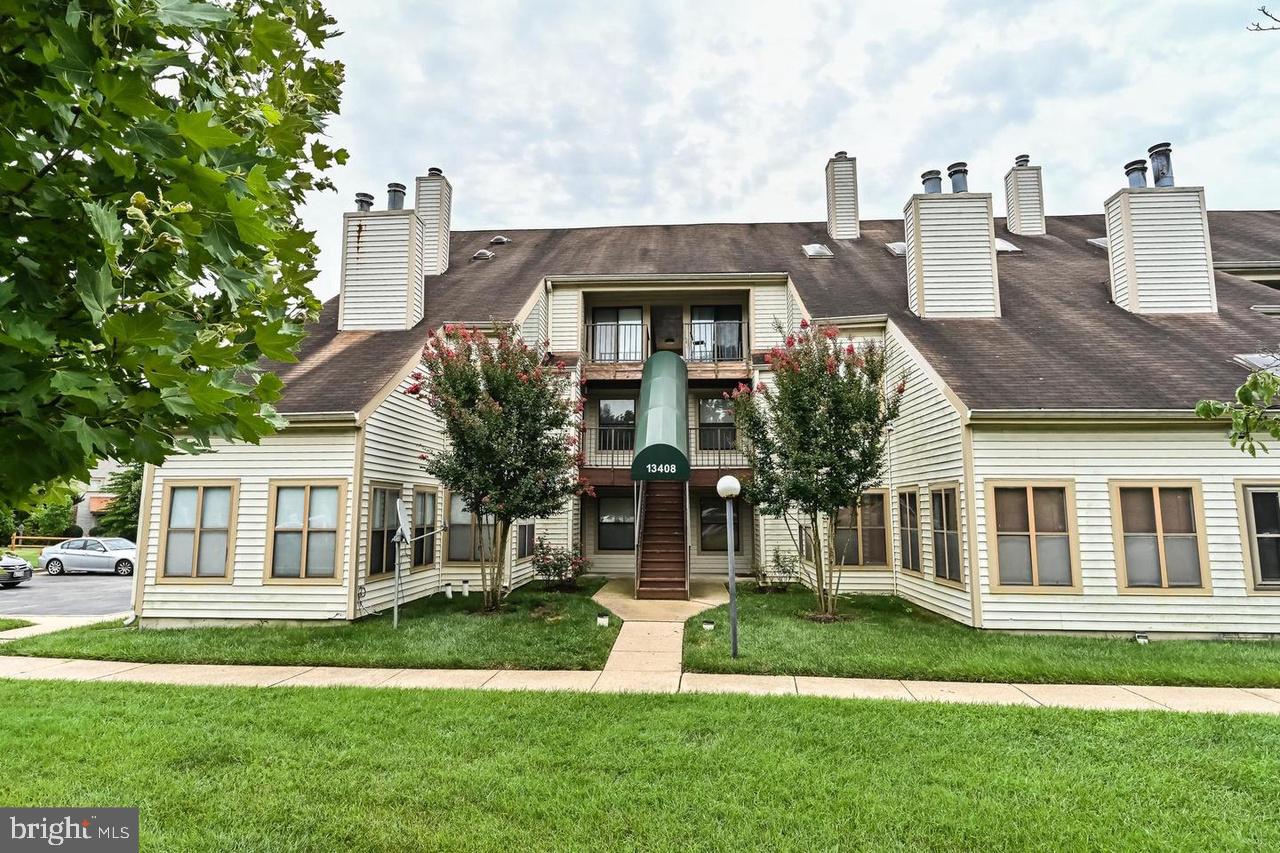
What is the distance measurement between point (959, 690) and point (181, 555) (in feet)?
41.3

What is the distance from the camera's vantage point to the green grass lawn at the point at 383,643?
28.4 feet

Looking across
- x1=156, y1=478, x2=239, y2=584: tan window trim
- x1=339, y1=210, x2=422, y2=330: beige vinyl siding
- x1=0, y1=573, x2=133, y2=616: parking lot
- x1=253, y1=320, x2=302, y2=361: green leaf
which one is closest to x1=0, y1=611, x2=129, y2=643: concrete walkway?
x1=0, y1=573, x2=133, y2=616: parking lot

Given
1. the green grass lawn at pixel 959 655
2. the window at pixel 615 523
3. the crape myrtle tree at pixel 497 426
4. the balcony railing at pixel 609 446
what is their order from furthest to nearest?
1. the window at pixel 615 523
2. the balcony railing at pixel 609 446
3. the crape myrtle tree at pixel 497 426
4. the green grass lawn at pixel 959 655

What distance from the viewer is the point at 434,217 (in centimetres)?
1917

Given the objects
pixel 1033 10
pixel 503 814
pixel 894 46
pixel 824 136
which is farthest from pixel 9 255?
pixel 824 136

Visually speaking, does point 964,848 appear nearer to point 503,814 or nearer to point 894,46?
point 503,814

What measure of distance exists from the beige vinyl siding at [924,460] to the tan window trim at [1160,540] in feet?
7.38

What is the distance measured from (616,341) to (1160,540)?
1367 centimetres

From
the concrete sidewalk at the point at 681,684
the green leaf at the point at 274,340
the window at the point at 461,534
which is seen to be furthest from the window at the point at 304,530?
the green leaf at the point at 274,340

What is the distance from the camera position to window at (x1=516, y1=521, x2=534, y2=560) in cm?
1519

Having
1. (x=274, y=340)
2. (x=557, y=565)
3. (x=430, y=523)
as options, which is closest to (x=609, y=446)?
(x=557, y=565)

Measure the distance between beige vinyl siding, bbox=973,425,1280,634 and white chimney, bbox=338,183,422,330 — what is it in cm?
1269

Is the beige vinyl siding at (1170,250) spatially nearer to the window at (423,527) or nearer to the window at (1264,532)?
the window at (1264,532)

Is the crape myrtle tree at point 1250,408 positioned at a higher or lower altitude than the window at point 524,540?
higher
